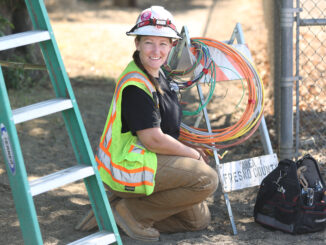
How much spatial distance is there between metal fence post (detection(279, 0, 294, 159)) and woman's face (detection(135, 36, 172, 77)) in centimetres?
126

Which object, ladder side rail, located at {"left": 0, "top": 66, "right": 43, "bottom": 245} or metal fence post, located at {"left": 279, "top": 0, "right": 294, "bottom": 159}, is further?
metal fence post, located at {"left": 279, "top": 0, "right": 294, "bottom": 159}

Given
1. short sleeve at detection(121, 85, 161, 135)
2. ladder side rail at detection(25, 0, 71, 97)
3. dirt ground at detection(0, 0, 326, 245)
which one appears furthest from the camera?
dirt ground at detection(0, 0, 326, 245)

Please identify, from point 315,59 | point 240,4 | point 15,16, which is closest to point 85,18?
point 240,4

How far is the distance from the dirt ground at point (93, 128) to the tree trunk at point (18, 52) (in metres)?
0.21

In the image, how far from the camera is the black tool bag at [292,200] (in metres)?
3.87

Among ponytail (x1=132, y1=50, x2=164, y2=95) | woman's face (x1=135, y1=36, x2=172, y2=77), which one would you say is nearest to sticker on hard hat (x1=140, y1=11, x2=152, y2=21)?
woman's face (x1=135, y1=36, x2=172, y2=77)

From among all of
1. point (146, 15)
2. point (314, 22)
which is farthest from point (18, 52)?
point (314, 22)

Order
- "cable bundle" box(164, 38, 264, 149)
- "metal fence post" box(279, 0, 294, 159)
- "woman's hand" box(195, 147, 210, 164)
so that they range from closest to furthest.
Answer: "woman's hand" box(195, 147, 210, 164) → "cable bundle" box(164, 38, 264, 149) → "metal fence post" box(279, 0, 294, 159)

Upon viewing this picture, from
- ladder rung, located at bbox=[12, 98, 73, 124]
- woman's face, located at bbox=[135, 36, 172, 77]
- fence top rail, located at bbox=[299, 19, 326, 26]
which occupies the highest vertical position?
fence top rail, located at bbox=[299, 19, 326, 26]

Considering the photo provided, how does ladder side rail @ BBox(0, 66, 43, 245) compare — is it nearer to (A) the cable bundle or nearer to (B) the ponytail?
(B) the ponytail

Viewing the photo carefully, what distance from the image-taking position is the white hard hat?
12.0 ft

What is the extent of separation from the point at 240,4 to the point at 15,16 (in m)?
9.67

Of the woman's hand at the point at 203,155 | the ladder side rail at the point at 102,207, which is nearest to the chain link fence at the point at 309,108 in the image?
the woman's hand at the point at 203,155

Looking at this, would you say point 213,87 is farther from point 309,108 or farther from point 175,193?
point 309,108
